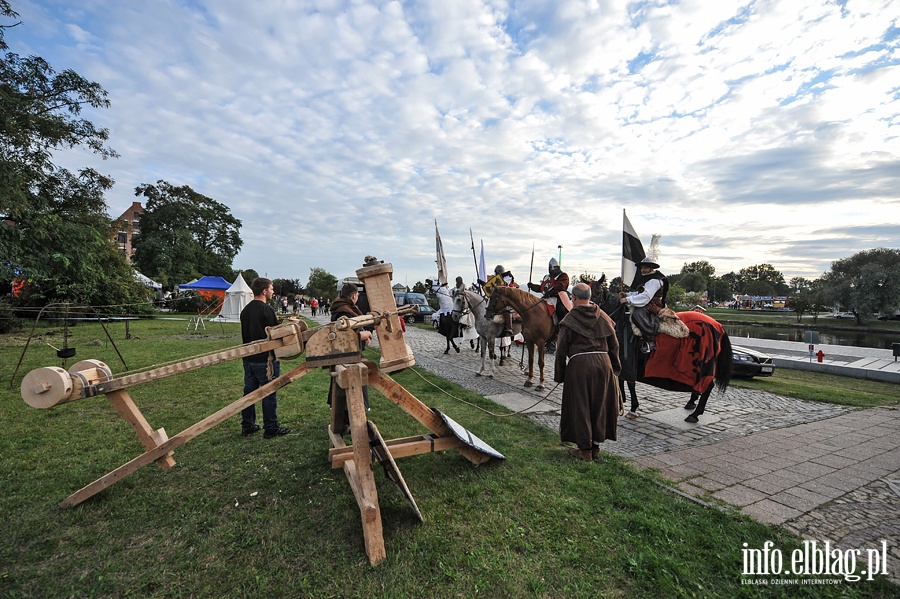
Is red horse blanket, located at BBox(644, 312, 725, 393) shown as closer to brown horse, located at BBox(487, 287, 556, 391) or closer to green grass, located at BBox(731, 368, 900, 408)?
brown horse, located at BBox(487, 287, 556, 391)

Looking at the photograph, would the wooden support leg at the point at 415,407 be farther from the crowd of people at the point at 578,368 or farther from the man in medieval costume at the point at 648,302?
the man in medieval costume at the point at 648,302

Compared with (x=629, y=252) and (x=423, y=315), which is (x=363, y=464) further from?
(x=423, y=315)

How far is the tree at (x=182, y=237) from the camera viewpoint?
4222 cm

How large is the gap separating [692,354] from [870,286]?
51049mm

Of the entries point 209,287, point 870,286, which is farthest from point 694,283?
point 209,287

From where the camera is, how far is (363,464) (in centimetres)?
293

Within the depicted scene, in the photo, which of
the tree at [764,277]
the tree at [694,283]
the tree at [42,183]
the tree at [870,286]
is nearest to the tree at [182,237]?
the tree at [42,183]

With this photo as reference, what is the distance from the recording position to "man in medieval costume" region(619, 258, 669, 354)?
6148 millimetres

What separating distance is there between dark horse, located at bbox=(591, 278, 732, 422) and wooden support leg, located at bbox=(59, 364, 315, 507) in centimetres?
526

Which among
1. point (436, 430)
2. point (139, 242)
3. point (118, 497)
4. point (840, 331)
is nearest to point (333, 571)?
point (436, 430)

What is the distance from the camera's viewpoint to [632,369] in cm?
645

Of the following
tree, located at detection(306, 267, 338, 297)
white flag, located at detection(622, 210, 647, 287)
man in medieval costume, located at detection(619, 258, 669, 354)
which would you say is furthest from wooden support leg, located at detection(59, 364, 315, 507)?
tree, located at detection(306, 267, 338, 297)

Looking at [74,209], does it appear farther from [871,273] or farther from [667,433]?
[871,273]

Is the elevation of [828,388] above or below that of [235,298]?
below
